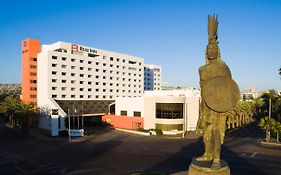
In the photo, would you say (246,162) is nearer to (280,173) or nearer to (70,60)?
(280,173)

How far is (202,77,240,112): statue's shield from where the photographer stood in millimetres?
12344

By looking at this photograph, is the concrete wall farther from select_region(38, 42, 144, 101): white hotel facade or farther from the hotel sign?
the hotel sign

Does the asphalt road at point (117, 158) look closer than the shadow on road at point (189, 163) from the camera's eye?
No

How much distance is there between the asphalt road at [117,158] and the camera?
25109mm

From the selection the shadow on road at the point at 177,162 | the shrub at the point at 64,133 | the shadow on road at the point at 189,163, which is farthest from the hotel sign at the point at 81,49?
the shadow on road at the point at 189,163

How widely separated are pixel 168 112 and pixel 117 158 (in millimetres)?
27142

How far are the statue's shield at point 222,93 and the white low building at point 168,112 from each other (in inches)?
1653

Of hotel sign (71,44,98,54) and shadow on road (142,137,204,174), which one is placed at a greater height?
hotel sign (71,44,98,54)

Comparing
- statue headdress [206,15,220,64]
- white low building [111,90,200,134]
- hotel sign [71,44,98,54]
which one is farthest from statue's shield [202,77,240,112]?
hotel sign [71,44,98,54]

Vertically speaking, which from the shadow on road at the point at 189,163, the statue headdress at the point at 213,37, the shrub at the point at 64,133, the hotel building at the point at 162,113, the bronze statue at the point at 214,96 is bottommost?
the shrub at the point at 64,133

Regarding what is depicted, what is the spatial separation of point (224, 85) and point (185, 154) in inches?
885

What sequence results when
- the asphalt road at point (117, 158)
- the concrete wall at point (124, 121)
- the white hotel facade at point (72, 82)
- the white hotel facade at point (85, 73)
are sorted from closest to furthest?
1. the asphalt road at point (117, 158)
2. the white hotel facade at point (72, 82)
3. the concrete wall at point (124, 121)
4. the white hotel facade at point (85, 73)

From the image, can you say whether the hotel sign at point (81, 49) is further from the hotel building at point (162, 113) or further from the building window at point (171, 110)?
the building window at point (171, 110)

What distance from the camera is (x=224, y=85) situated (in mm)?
12352
